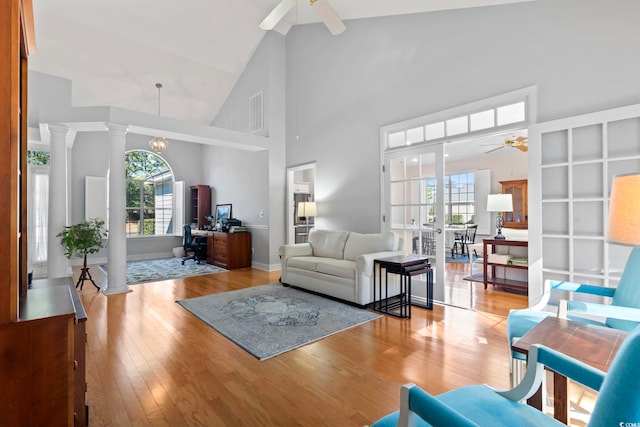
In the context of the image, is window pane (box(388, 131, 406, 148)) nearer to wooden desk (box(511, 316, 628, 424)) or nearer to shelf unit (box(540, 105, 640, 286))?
shelf unit (box(540, 105, 640, 286))

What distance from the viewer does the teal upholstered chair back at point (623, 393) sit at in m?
0.72

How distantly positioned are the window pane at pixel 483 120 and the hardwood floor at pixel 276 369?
2214 millimetres

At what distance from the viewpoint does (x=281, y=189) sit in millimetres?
6504

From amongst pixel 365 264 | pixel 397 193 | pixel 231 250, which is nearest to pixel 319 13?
pixel 397 193

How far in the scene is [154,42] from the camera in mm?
5859

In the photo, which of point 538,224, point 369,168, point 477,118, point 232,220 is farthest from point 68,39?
point 538,224

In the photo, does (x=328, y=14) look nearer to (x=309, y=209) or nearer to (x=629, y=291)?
(x=309, y=209)

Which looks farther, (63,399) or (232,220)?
(232,220)

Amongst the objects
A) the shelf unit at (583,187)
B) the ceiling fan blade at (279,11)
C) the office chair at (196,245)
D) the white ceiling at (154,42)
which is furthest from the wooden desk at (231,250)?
the shelf unit at (583,187)

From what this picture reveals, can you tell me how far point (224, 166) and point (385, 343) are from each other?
21.5ft

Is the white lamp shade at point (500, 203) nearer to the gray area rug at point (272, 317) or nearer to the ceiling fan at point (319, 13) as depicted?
the gray area rug at point (272, 317)

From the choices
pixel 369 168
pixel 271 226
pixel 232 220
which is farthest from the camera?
pixel 232 220

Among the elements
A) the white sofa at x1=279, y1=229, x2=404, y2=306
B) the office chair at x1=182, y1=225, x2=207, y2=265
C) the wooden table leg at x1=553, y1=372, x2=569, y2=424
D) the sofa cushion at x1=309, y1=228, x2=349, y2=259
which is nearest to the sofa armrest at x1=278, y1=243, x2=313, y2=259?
the white sofa at x1=279, y1=229, x2=404, y2=306

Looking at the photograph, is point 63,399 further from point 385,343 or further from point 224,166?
point 224,166
